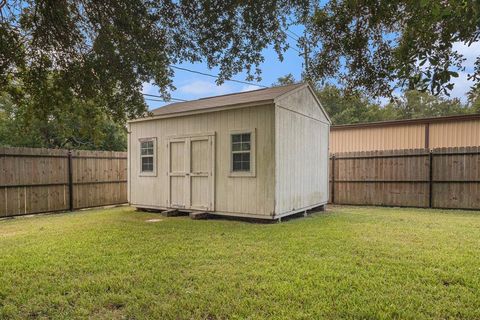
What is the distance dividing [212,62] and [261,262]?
2811 mm

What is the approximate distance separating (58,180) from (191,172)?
4.20 meters

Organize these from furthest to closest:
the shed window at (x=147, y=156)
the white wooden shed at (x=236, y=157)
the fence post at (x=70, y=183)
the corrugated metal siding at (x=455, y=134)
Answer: the corrugated metal siding at (x=455, y=134) < the fence post at (x=70, y=183) < the shed window at (x=147, y=156) < the white wooden shed at (x=236, y=157)

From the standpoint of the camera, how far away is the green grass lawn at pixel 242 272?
2869mm

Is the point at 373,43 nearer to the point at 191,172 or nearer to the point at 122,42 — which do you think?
the point at 122,42

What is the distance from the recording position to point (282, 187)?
7402 millimetres

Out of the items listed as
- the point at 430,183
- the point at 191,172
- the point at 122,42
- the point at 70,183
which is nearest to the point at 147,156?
the point at 191,172

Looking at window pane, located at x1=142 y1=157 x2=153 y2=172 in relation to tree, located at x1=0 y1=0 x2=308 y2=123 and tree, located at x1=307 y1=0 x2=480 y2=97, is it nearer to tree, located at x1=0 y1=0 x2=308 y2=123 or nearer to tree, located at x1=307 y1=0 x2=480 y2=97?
tree, located at x1=0 y1=0 x2=308 y2=123

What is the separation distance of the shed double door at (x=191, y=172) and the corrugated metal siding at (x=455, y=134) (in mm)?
9295

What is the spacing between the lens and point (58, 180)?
9.44m

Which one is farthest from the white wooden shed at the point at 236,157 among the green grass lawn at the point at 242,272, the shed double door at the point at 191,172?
the green grass lawn at the point at 242,272

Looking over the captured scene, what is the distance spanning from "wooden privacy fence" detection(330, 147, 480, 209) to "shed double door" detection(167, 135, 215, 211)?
5380 millimetres

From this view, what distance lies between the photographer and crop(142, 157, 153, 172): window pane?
363 inches

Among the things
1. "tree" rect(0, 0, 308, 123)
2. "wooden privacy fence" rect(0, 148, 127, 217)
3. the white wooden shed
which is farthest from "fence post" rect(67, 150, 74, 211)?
"tree" rect(0, 0, 308, 123)

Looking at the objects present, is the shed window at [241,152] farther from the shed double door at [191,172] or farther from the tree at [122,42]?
the tree at [122,42]
